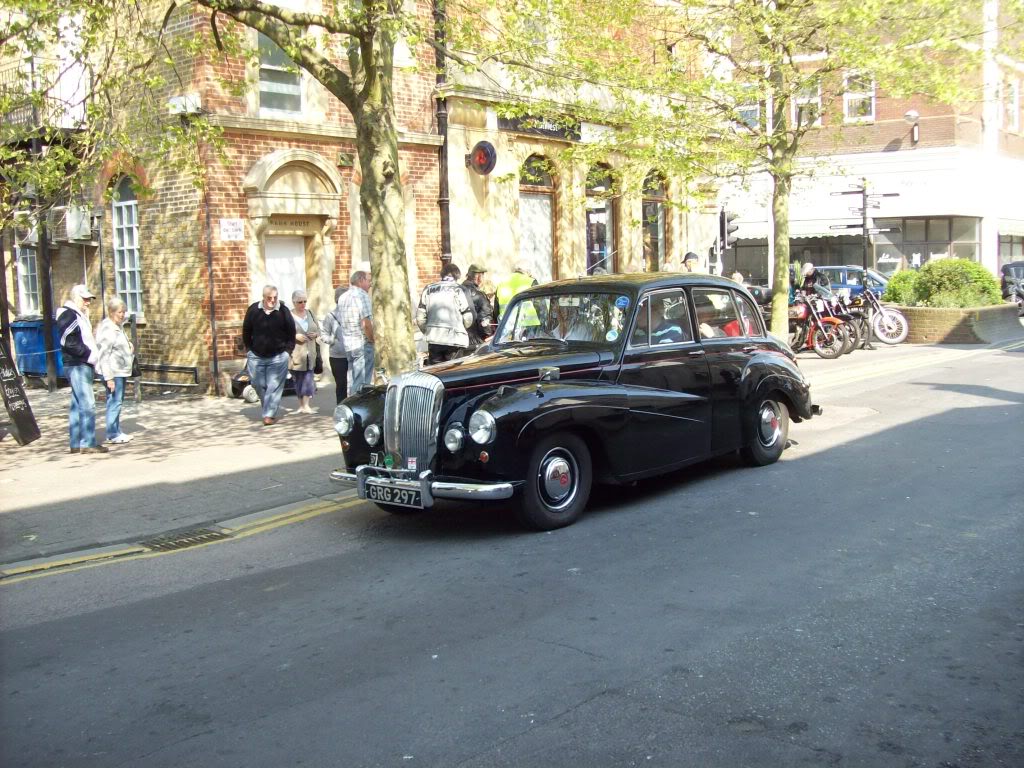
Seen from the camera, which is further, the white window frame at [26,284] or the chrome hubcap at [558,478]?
the white window frame at [26,284]

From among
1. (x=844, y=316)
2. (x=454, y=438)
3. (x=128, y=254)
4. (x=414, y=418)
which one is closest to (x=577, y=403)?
(x=454, y=438)

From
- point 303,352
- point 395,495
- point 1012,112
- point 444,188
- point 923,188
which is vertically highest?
point 1012,112

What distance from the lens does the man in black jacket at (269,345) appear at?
41.9 feet

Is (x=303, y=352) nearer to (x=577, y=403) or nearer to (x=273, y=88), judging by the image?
(x=273, y=88)

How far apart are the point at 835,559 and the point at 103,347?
849 cm

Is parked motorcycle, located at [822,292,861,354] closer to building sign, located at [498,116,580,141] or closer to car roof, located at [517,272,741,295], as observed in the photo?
building sign, located at [498,116,580,141]

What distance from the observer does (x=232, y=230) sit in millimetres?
15727

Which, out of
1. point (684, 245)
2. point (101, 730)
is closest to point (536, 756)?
point (101, 730)

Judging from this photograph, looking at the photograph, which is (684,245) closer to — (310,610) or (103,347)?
(103,347)

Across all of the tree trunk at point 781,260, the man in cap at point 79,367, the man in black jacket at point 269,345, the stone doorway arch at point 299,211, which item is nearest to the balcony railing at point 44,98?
the man in cap at point 79,367

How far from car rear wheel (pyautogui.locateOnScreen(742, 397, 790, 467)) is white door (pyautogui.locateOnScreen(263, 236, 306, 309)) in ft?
30.1

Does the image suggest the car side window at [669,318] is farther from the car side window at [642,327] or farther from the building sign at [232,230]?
the building sign at [232,230]

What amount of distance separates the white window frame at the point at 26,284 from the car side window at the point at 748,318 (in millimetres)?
15998

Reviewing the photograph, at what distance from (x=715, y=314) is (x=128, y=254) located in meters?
11.7
